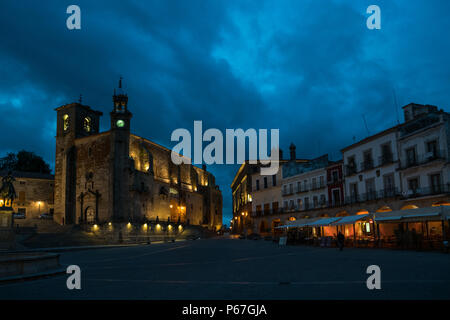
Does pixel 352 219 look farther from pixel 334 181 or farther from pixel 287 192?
pixel 287 192

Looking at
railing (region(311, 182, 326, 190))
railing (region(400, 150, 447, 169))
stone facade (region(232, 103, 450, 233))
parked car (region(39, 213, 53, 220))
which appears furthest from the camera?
parked car (region(39, 213, 53, 220))

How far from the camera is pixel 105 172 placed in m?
50.3

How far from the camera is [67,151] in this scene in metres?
53.6

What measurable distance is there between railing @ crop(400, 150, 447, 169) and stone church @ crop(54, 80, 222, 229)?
3529cm

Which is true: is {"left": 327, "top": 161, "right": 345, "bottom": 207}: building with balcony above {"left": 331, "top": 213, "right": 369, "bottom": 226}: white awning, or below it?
above

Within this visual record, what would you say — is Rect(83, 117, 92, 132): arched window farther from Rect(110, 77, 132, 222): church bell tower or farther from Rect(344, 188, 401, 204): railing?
Rect(344, 188, 401, 204): railing

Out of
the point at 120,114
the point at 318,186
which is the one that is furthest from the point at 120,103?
the point at 318,186

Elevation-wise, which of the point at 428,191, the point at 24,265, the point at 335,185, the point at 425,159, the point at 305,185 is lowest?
the point at 24,265

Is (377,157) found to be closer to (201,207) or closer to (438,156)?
(438,156)

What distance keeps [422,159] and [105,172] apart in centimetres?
4044

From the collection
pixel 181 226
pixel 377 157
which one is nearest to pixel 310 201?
pixel 377 157

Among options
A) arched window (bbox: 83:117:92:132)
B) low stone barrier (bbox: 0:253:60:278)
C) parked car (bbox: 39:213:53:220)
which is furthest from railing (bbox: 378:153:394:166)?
parked car (bbox: 39:213:53:220)

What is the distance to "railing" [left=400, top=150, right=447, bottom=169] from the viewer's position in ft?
83.8
